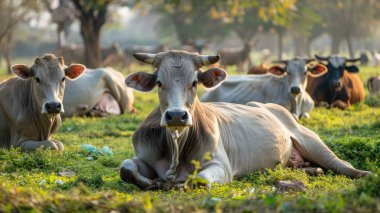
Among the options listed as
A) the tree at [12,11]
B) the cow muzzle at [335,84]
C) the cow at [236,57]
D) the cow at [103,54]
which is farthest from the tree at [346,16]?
the cow muzzle at [335,84]

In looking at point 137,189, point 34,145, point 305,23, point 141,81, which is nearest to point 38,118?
point 34,145

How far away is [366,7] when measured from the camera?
192 ft

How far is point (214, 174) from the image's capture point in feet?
24.1

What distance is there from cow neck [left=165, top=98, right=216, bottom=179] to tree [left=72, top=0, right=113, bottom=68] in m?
17.8

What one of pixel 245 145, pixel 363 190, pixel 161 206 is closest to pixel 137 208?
pixel 161 206

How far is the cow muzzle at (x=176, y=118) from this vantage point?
269 inches

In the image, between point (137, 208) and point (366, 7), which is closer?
point (137, 208)

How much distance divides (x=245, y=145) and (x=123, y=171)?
1.67 metres

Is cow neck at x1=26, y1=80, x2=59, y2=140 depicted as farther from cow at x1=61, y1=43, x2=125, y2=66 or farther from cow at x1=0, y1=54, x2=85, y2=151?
cow at x1=61, y1=43, x2=125, y2=66

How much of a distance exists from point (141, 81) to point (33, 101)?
119 inches

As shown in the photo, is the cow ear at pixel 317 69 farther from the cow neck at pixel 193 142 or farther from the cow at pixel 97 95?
the cow neck at pixel 193 142

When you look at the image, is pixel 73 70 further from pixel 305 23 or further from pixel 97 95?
pixel 305 23

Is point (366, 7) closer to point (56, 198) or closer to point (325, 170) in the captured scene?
point (325, 170)

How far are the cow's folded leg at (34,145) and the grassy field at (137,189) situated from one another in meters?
0.23
